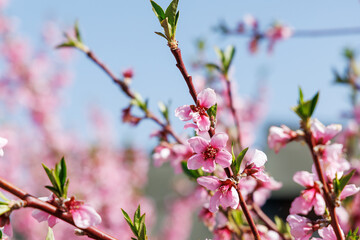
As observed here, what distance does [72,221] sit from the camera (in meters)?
1.11

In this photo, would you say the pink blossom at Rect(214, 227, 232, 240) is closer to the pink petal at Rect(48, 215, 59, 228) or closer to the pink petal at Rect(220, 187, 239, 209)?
the pink petal at Rect(220, 187, 239, 209)

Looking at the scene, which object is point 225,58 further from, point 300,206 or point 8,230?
point 8,230

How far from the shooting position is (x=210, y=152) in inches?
45.1

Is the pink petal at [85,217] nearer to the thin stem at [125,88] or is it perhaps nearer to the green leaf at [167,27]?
the green leaf at [167,27]

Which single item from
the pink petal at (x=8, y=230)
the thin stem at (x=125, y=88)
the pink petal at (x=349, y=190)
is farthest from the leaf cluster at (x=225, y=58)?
the pink petal at (x=8, y=230)

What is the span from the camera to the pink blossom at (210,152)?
3.61ft

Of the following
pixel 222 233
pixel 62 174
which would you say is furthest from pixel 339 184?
pixel 62 174

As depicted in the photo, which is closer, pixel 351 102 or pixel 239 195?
pixel 239 195

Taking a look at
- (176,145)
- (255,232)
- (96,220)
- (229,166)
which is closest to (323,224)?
(255,232)

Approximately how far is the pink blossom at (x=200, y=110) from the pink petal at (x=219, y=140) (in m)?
0.05

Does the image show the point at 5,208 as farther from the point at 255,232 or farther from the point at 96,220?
the point at 255,232

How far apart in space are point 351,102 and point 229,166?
338 centimetres

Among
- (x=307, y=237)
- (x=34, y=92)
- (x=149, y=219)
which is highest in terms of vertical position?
(x=34, y=92)

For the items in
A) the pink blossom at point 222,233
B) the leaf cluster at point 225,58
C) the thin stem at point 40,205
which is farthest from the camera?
the leaf cluster at point 225,58
